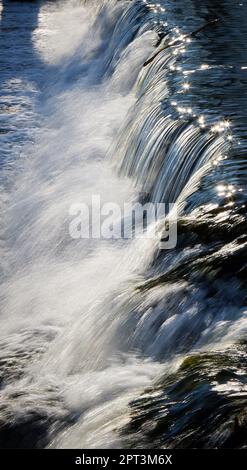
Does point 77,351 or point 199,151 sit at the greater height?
point 199,151

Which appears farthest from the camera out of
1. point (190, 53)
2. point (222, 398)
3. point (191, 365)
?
point (190, 53)

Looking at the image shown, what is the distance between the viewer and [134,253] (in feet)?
21.4

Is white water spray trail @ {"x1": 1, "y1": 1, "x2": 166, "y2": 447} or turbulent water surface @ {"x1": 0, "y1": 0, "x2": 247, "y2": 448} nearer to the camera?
turbulent water surface @ {"x1": 0, "y1": 0, "x2": 247, "y2": 448}

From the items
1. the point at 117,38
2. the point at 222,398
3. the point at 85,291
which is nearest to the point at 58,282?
the point at 85,291

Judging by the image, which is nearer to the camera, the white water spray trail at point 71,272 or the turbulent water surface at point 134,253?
the turbulent water surface at point 134,253

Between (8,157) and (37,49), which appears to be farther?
(37,49)

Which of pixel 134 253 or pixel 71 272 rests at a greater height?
pixel 134 253

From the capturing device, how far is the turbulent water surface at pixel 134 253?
420cm

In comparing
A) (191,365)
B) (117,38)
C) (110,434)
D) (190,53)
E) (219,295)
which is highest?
(117,38)

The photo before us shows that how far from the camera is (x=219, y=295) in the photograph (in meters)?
4.88

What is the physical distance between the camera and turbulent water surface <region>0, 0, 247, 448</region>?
13.8 ft

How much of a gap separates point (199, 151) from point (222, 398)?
3654 mm

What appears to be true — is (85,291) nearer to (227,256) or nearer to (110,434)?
(227,256)

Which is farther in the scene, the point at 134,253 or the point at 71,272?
the point at 71,272
